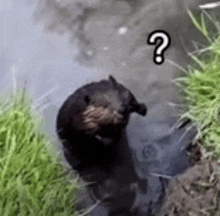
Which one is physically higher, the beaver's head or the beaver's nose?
the beaver's head

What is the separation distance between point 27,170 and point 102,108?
1.00ft

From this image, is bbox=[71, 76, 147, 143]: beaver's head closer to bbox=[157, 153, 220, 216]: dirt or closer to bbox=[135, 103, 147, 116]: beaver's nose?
bbox=[135, 103, 147, 116]: beaver's nose

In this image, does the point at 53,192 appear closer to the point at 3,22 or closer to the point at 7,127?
the point at 7,127

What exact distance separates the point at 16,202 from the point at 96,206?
38cm

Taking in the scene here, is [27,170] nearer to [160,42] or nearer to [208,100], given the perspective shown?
[208,100]

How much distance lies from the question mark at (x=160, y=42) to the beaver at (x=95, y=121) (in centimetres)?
22

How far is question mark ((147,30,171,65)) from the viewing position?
148 cm

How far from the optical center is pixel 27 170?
3.44ft

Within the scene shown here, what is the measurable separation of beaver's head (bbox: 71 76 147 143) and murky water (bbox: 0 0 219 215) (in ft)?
0.53

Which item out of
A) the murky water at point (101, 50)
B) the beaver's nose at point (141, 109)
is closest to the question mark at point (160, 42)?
the murky water at point (101, 50)

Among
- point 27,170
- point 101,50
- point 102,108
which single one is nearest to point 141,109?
point 102,108

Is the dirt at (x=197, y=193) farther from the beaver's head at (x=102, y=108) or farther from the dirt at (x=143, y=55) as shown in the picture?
the beaver's head at (x=102, y=108)

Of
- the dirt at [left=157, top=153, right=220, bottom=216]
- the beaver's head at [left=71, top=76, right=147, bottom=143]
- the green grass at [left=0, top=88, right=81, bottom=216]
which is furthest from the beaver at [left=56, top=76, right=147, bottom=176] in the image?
the dirt at [left=157, top=153, right=220, bottom=216]

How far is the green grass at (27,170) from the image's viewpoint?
3.29 feet
